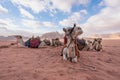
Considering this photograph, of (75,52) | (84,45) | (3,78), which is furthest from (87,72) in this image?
(84,45)

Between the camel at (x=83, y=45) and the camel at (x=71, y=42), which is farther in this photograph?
the camel at (x=83, y=45)

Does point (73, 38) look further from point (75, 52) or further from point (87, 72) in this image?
point (87, 72)

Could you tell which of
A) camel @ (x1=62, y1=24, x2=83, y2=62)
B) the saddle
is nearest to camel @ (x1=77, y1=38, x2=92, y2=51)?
the saddle

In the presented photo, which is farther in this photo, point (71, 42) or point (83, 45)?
point (83, 45)

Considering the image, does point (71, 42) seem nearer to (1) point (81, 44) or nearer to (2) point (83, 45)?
(1) point (81, 44)

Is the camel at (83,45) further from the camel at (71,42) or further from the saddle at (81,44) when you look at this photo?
the camel at (71,42)

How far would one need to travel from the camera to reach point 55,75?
5777 mm

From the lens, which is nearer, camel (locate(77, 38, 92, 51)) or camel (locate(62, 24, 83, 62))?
camel (locate(62, 24, 83, 62))

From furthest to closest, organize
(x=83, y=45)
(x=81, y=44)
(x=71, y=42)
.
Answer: (x=83, y=45) → (x=81, y=44) → (x=71, y=42)

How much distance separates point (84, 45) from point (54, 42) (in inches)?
133

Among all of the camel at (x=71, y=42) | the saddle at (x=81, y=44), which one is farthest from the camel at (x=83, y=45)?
the camel at (x=71, y=42)

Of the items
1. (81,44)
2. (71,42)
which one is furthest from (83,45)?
(71,42)

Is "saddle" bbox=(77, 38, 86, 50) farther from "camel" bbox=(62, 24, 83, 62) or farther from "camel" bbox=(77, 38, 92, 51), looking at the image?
"camel" bbox=(62, 24, 83, 62)

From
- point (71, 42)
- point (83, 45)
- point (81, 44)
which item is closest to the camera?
point (71, 42)
